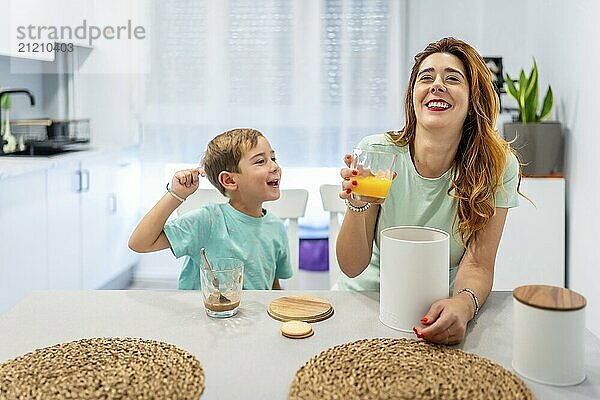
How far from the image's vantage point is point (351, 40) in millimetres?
3924

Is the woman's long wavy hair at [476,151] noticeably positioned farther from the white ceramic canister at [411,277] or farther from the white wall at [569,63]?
the white wall at [569,63]

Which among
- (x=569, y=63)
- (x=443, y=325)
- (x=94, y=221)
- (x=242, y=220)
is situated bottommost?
(x=94, y=221)

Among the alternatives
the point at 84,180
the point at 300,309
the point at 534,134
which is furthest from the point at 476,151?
the point at 84,180

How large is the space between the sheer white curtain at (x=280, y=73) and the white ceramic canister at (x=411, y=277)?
9.14ft

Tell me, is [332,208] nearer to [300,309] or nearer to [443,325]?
[300,309]

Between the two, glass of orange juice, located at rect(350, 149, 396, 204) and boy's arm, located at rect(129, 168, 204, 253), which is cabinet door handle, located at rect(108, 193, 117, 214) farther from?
glass of orange juice, located at rect(350, 149, 396, 204)

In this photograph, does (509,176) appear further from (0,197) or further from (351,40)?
(351,40)

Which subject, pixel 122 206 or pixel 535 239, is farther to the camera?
pixel 122 206

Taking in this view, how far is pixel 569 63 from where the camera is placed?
109 inches

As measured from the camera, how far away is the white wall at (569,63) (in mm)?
2475

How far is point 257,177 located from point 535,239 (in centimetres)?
153

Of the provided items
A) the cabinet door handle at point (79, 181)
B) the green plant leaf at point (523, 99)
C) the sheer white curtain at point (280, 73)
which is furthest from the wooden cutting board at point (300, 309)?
the sheer white curtain at point (280, 73)

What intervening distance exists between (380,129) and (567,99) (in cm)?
135

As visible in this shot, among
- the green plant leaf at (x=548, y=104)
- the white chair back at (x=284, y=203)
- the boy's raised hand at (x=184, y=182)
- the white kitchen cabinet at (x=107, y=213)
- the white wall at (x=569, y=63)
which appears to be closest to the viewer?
the boy's raised hand at (x=184, y=182)
